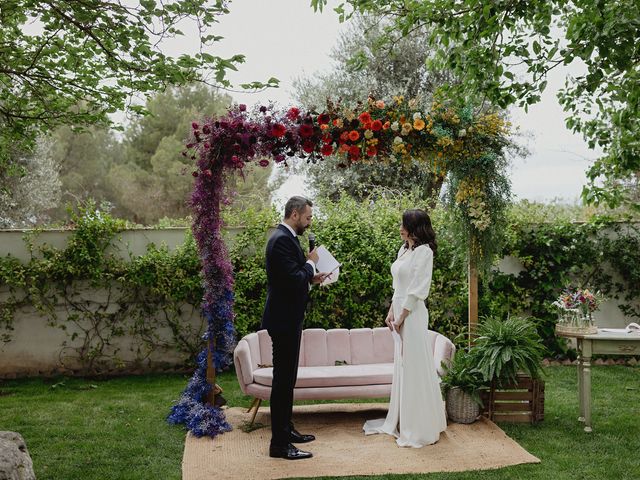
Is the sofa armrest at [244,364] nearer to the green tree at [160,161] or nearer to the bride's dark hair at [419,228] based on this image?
the bride's dark hair at [419,228]

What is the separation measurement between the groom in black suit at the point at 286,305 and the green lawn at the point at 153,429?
2.88 ft

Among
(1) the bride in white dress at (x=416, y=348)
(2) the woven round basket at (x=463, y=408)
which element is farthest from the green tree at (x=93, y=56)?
(2) the woven round basket at (x=463, y=408)

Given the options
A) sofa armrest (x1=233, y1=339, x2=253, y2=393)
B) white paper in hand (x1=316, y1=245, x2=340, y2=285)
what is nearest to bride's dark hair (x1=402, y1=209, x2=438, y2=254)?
white paper in hand (x1=316, y1=245, x2=340, y2=285)

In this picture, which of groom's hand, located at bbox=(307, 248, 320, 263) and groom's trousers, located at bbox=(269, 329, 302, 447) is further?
groom's hand, located at bbox=(307, 248, 320, 263)

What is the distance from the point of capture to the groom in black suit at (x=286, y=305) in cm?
500

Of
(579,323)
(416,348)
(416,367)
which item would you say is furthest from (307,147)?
(579,323)

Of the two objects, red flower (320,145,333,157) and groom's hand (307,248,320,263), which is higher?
red flower (320,145,333,157)

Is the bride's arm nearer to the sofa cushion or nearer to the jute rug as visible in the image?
the sofa cushion

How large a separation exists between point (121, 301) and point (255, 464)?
410cm

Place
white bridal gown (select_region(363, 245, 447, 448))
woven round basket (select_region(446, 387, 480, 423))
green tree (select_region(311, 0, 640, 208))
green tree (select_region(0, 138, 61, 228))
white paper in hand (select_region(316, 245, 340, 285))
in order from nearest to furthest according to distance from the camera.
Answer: white paper in hand (select_region(316, 245, 340, 285)), white bridal gown (select_region(363, 245, 447, 448)), green tree (select_region(311, 0, 640, 208)), woven round basket (select_region(446, 387, 480, 423)), green tree (select_region(0, 138, 61, 228))

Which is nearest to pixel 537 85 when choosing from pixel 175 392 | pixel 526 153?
pixel 175 392

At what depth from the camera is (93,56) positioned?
670 centimetres

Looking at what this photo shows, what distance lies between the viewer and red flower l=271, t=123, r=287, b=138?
5805mm

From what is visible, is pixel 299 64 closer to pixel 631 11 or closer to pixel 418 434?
pixel 631 11
